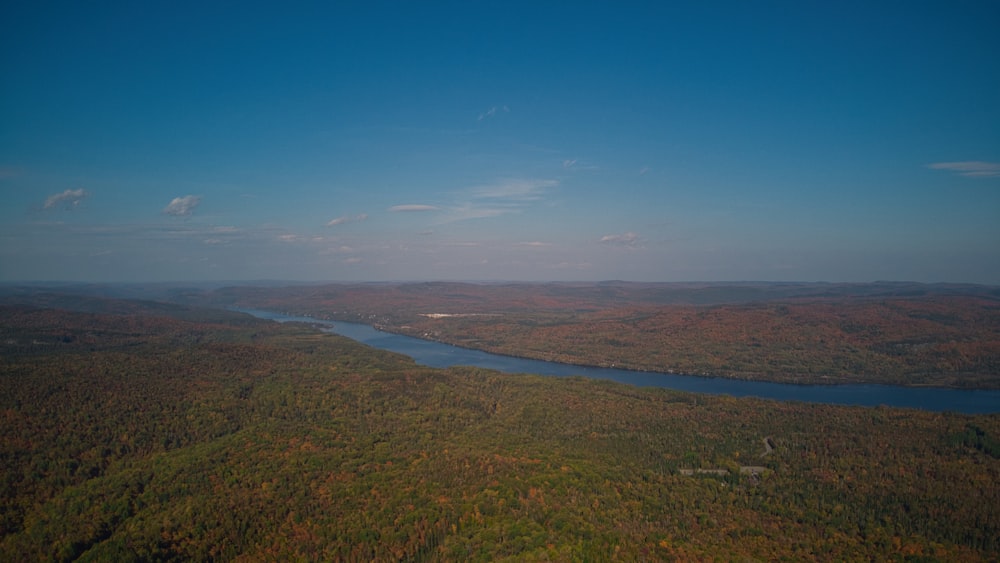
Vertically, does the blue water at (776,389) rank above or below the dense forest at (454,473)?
below

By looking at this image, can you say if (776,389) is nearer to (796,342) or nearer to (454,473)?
(796,342)

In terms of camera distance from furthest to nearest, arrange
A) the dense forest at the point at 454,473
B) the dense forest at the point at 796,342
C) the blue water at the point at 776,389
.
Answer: the dense forest at the point at 796,342
the blue water at the point at 776,389
the dense forest at the point at 454,473

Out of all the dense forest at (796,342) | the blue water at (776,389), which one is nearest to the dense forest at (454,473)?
the blue water at (776,389)

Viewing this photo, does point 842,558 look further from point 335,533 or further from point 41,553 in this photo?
point 41,553

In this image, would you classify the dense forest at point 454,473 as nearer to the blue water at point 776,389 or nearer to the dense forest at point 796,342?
the blue water at point 776,389

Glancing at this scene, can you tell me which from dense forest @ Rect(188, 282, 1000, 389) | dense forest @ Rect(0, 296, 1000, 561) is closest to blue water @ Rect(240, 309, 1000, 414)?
dense forest @ Rect(188, 282, 1000, 389)

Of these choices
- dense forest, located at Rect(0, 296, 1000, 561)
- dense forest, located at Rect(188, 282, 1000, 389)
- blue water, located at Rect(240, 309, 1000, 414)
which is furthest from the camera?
dense forest, located at Rect(188, 282, 1000, 389)

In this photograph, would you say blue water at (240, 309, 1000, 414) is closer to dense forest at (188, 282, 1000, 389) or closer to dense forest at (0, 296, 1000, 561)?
dense forest at (188, 282, 1000, 389)

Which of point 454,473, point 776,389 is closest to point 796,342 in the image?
point 776,389
